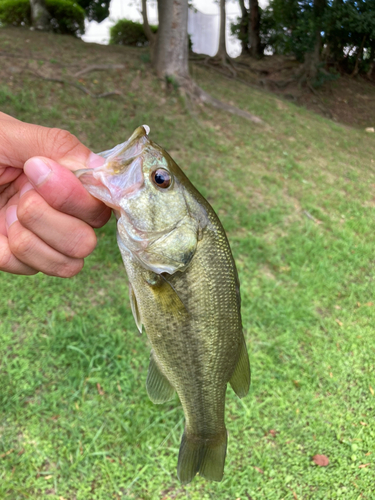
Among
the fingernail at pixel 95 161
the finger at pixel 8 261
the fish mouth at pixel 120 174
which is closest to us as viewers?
the fish mouth at pixel 120 174

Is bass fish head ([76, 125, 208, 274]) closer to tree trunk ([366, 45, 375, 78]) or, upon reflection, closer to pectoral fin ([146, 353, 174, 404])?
pectoral fin ([146, 353, 174, 404])

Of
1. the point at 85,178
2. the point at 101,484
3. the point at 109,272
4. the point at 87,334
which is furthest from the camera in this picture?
the point at 109,272

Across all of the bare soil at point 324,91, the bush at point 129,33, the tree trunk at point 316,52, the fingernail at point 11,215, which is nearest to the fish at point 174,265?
the fingernail at point 11,215

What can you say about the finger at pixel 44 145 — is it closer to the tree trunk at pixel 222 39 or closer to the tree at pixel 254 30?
the tree trunk at pixel 222 39

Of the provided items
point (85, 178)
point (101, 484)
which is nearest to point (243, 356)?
point (85, 178)

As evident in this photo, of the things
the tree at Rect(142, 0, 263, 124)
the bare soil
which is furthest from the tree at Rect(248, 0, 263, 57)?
the tree at Rect(142, 0, 263, 124)

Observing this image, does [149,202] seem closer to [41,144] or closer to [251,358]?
[41,144]

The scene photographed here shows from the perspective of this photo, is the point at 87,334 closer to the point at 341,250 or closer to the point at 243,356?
the point at 243,356
